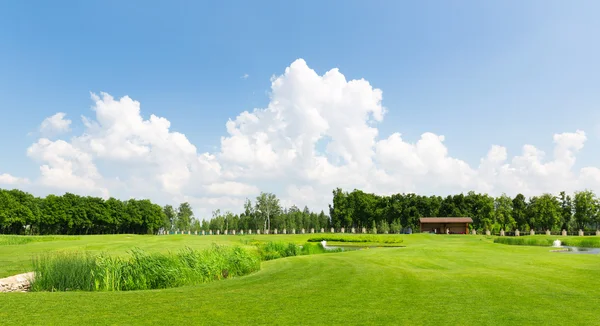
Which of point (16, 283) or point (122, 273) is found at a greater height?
point (122, 273)

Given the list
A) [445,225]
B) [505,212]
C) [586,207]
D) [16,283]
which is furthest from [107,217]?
[586,207]

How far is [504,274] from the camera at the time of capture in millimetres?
14523

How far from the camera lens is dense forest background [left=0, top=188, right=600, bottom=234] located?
271 ft

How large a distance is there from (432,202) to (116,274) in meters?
91.6

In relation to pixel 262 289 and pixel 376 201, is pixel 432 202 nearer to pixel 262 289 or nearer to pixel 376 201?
pixel 376 201

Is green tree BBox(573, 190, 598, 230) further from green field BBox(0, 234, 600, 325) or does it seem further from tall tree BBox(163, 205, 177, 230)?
tall tree BBox(163, 205, 177, 230)

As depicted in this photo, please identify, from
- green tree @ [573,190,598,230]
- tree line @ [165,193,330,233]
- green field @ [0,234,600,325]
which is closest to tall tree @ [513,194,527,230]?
green tree @ [573,190,598,230]

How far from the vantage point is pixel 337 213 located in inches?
3794

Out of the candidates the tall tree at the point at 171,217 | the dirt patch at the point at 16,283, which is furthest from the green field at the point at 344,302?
the tall tree at the point at 171,217

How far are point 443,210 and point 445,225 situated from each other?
13.9 m

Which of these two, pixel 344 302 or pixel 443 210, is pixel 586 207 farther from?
pixel 344 302

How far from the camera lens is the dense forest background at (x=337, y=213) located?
271ft

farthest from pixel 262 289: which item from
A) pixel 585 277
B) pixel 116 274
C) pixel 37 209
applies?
pixel 37 209

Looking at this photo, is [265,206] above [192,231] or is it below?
above
